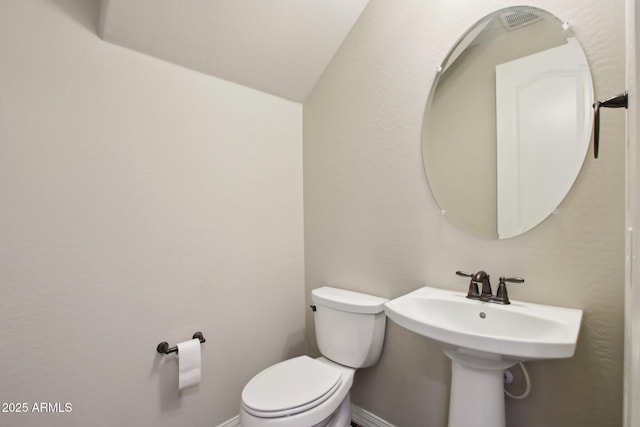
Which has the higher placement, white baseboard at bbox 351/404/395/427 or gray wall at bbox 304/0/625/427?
gray wall at bbox 304/0/625/427

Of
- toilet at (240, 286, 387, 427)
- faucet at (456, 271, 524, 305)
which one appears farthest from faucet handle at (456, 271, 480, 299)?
toilet at (240, 286, 387, 427)

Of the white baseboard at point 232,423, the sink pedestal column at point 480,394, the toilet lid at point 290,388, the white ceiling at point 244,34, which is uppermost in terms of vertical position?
the white ceiling at point 244,34

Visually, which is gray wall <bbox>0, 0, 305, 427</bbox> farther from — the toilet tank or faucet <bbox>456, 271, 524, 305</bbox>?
faucet <bbox>456, 271, 524, 305</bbox>

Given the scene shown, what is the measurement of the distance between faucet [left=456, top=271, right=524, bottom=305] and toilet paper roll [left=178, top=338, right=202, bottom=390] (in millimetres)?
1264

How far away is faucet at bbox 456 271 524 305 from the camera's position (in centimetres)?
115

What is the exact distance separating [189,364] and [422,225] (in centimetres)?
129

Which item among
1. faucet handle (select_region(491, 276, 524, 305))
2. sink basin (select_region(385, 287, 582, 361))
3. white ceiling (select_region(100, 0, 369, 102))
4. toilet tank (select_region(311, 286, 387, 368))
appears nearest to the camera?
sink basin (select_region(385, 287, 582, 361))

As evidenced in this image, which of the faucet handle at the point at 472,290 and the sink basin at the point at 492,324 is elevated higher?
the faucet handle at the point at 472,290

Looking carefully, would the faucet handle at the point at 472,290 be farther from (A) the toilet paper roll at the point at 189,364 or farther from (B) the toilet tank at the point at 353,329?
(A) the toilet paper roll at the point at 189,364

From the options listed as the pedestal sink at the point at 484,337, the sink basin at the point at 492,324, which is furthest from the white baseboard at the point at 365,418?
the sink basin at the point at 492,324

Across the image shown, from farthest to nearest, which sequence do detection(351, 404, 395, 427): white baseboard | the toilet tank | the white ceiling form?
detection(351, 404, 395, 427): white baseboard → the toilet tank → the white ceiling

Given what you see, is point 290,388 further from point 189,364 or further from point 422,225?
point 422,225

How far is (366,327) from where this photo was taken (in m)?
1.52

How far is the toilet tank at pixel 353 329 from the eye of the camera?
4.97ft
